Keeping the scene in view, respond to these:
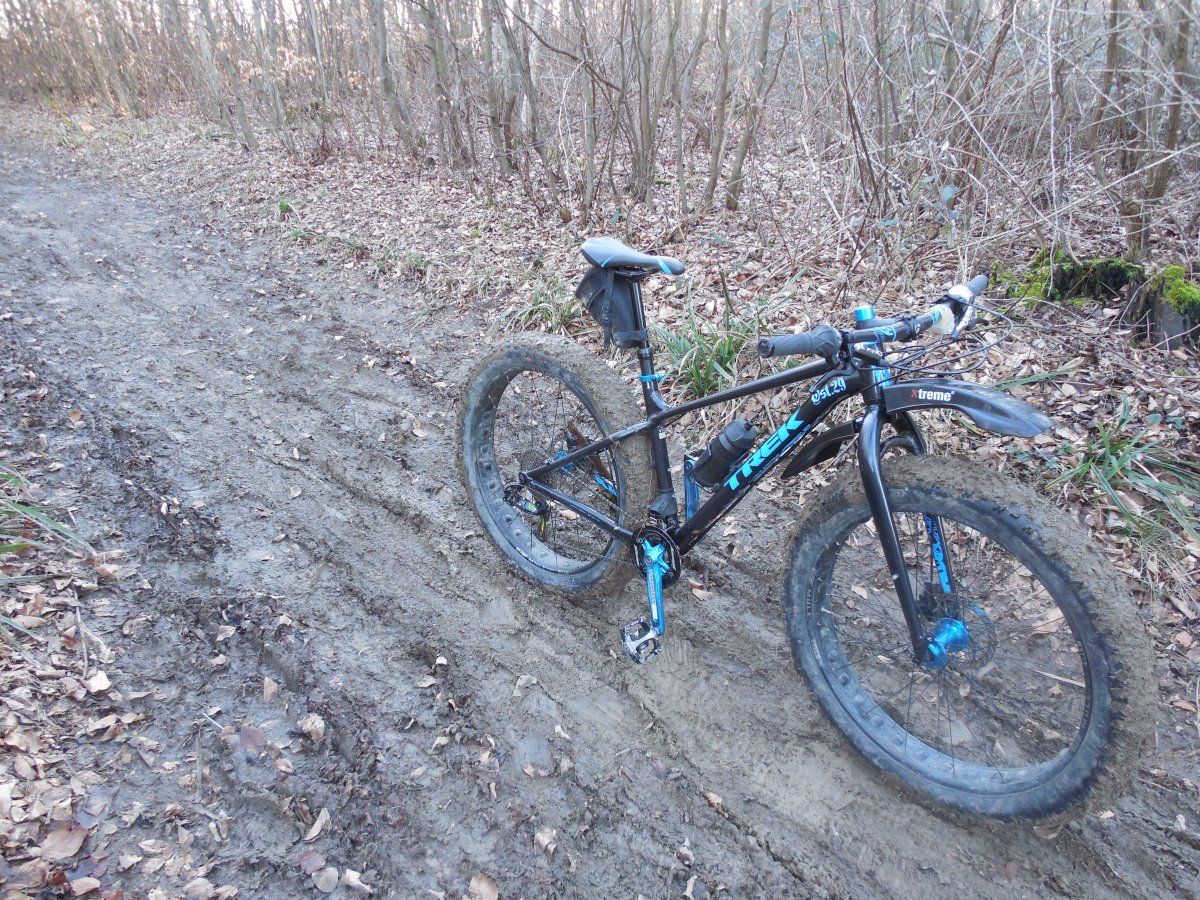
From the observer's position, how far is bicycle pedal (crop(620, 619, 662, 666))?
2.60 metres

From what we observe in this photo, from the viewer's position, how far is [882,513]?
2.07 meters

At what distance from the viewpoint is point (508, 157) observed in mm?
8414

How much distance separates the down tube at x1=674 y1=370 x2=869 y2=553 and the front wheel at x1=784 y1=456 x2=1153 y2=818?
0.22 meters

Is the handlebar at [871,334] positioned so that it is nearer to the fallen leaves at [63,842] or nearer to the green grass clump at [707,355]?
the green grass clump at [707,355]

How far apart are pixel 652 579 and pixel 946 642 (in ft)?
3.42

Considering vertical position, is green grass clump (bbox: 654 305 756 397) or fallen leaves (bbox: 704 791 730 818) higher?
green grass clump (bbox: 654 305 756 397)

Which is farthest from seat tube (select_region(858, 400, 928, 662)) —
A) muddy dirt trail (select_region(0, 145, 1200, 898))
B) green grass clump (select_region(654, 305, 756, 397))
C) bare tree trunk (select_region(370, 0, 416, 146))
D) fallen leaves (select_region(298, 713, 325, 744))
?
bare tree trunk (select_region(370, 0, 416, 146))

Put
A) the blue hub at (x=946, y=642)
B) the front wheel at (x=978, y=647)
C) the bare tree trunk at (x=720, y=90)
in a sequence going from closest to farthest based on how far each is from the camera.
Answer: the front wheel at (x=978, y=647) < the blue hub at (x=946, y=642) < the bare tree trunk at (x=720, y=90)

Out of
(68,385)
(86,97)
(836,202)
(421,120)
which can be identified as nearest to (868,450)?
(836,202)

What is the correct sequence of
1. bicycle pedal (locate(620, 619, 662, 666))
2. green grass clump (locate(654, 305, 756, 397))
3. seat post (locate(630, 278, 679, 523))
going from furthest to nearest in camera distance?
1. green grass clump (locate(654, 305, 756, 397))
2. seat post (locate(630, 278, 679, 523))
3. bicycle pedal (locate(620, 619, 662, 666))

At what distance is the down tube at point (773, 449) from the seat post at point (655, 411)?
0.34 ft

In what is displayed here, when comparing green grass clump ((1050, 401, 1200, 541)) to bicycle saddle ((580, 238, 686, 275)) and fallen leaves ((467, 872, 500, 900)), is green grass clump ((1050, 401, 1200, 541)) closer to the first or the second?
bicycle saddle ((580, 238, 686, 275))

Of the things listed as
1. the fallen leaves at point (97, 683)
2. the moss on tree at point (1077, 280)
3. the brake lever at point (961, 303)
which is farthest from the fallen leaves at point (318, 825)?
the moss on tree at point (1077, 280)

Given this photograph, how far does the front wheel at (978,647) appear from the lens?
1790mm
